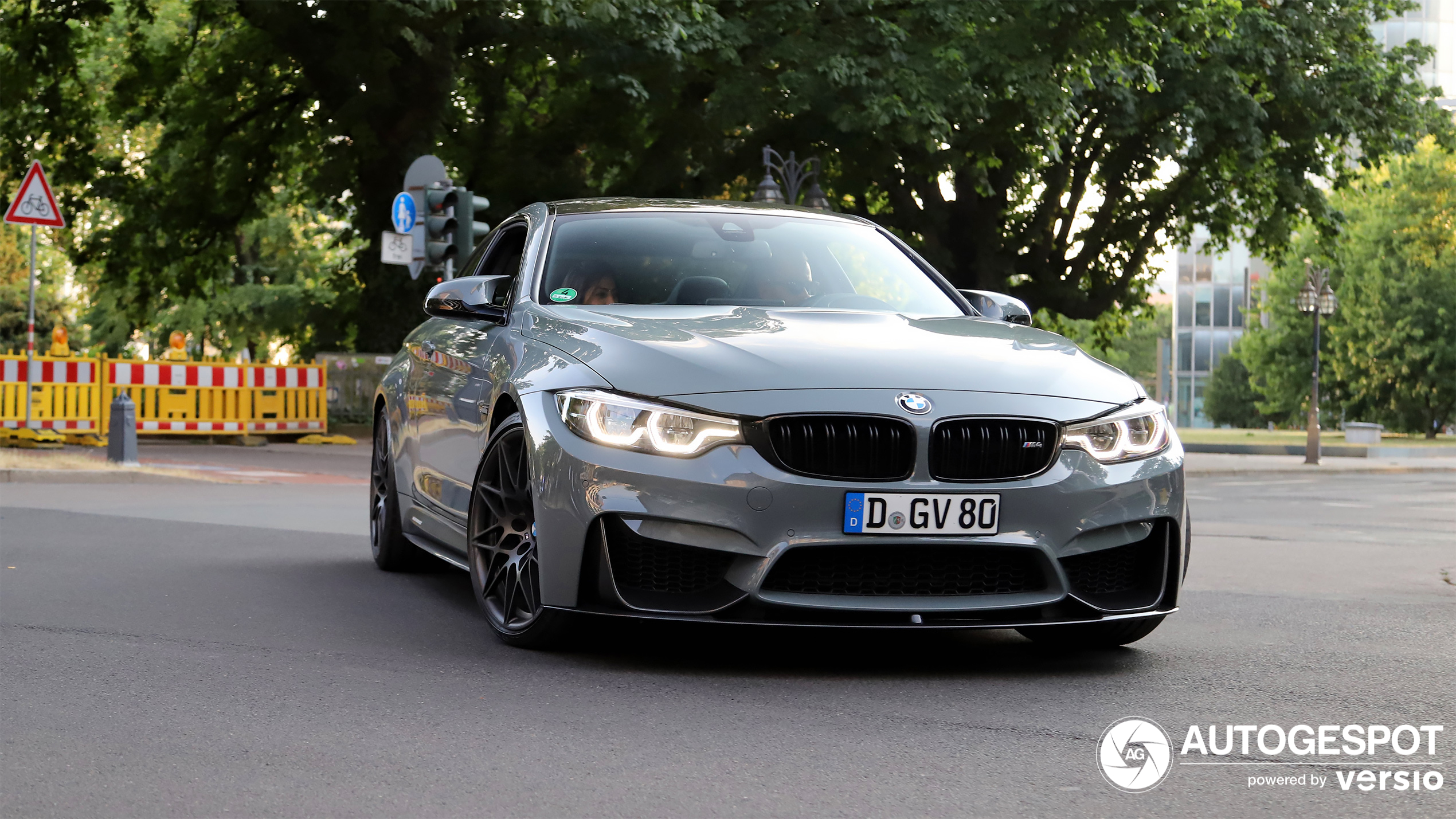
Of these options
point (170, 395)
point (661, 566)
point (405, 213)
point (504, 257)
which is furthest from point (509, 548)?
point (170, 395)

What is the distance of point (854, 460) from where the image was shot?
16.9 ft

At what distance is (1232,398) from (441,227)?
80.7 m

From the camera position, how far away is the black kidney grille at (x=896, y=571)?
517cm

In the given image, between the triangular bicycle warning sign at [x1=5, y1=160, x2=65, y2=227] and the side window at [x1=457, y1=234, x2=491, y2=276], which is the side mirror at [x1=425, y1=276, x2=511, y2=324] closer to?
the side window at [x1=457, y1=234, x2=491, y2=276]

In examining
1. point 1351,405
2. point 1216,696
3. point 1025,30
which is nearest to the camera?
point 1216,696

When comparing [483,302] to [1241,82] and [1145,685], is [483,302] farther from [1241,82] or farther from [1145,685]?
[1241,82]

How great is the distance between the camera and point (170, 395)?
23594mm

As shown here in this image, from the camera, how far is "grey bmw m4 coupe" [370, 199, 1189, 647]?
5.12m

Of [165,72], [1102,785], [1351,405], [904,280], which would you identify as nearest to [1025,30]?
[165,72]

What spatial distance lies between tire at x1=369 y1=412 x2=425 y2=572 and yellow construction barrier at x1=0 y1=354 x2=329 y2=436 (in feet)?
42.9

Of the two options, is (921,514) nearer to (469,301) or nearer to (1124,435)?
(1124,435)

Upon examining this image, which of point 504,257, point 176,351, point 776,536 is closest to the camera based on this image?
point 776,536

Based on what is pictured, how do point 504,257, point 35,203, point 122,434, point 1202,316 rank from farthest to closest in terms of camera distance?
point 1202,316 → point 35,203 → point 122,434 → point 504,257

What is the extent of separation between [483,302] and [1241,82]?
23.3 metres
